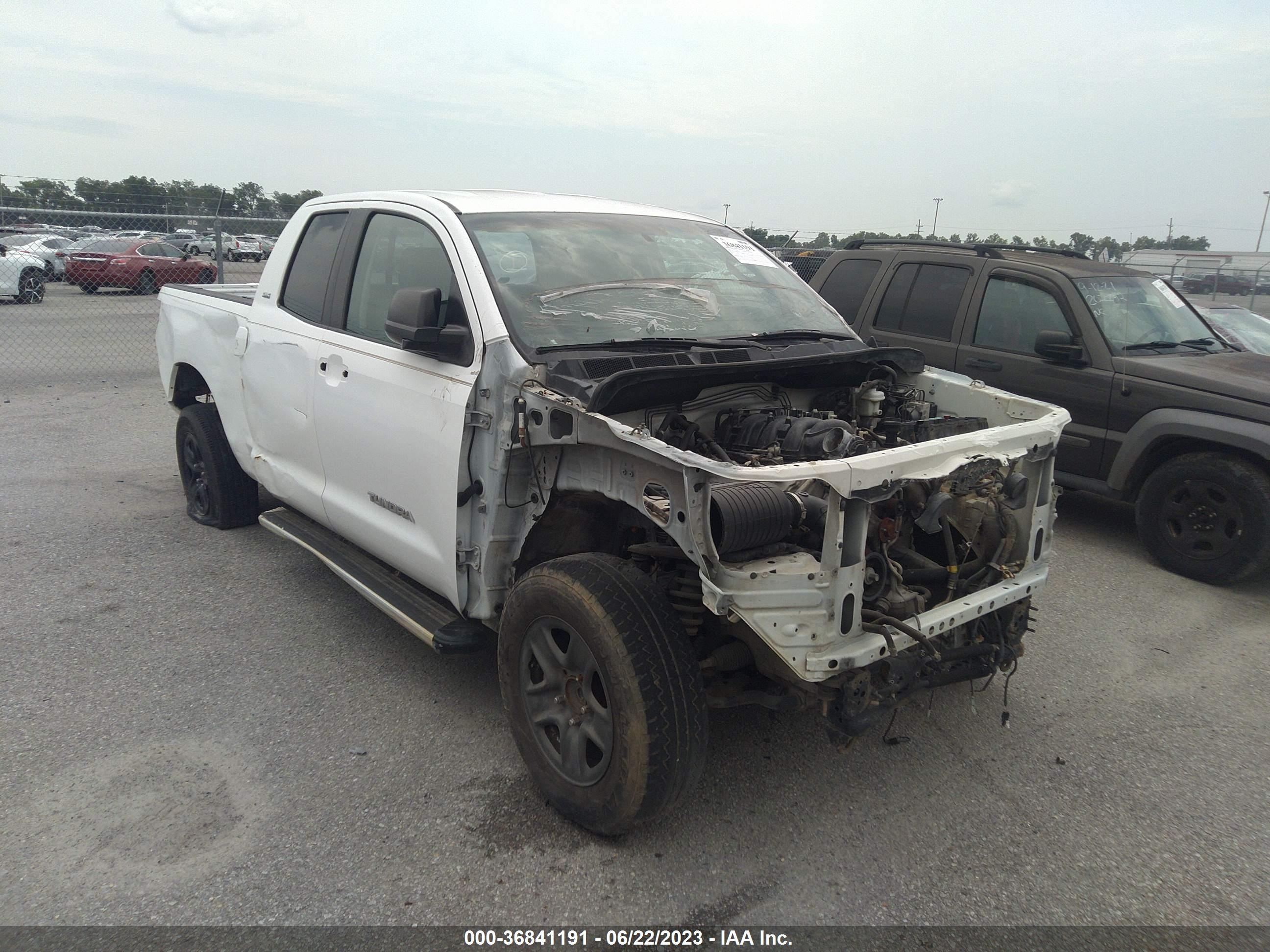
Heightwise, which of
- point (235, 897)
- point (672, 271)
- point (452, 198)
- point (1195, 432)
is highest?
point (452, 198)

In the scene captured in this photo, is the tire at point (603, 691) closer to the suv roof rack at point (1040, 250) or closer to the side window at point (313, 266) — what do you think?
the side window at point (313, 266)

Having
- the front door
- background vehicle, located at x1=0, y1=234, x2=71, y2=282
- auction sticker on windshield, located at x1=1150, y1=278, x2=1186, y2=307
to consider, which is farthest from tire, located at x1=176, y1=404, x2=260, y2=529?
background vehicle, located at x1=0, y1=234, x2=71, y2=282

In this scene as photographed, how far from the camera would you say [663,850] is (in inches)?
114

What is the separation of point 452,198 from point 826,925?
3.22m

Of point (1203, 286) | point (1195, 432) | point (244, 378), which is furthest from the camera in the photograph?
point (1203, 286)

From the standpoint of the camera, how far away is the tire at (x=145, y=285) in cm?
1496

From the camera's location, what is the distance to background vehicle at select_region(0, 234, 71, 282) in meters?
18.4

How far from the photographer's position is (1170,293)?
677 cm

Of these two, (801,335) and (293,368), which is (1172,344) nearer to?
(801,335)

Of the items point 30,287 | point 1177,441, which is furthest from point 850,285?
point 30,287

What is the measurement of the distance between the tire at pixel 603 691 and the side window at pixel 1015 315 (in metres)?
4.64

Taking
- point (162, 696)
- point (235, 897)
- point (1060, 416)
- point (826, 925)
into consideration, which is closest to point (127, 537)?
point (162, 696)

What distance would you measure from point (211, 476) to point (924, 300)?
534 cm

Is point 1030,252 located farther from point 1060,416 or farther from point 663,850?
point 663,850
